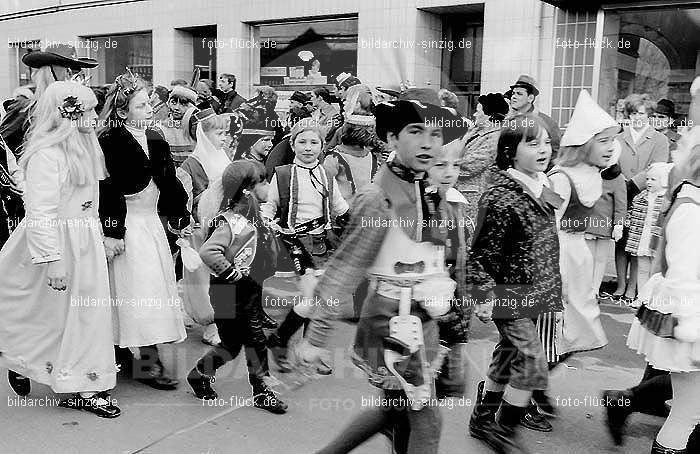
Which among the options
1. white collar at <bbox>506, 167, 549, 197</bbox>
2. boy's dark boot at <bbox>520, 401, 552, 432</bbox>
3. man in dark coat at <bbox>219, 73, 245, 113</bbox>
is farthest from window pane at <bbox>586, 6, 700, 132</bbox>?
white collar at <bbox>506, 167, 549, 197</bbox>

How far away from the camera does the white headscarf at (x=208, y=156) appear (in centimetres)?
568

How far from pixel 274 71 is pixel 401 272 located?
532 inches

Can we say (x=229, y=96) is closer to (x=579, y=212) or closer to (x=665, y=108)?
(x=665, y=108)

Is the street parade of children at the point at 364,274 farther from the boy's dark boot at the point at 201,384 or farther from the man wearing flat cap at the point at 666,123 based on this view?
the man wearing flat cap at the point at 666,123

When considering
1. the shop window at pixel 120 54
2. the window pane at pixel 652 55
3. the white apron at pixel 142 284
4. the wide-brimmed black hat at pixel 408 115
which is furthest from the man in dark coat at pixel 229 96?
the shop window at pixel 120 54

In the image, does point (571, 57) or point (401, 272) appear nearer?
point (401, 272)

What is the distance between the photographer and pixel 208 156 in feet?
18.8

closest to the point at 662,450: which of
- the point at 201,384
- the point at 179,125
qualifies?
the point at 201,384

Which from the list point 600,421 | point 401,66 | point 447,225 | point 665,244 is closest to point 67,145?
point 401,66

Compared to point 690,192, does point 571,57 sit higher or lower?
higher

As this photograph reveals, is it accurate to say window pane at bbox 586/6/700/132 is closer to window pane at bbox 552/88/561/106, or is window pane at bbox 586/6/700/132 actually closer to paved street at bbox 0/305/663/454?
window pane at bbox 552/88/561/106

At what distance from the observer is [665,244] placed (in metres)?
3.19

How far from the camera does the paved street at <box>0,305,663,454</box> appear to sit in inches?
145

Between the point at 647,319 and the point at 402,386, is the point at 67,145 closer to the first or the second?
the point at 402,386
